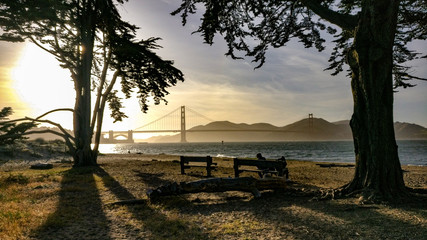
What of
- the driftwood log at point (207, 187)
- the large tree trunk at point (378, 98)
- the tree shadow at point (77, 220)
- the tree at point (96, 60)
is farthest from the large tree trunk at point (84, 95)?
the large tree trunk at point (378, 98)

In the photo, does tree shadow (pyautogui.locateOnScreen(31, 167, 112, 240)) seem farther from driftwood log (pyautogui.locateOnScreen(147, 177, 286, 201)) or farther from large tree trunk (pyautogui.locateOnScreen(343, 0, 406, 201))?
large tree trunk (pyautogui.locateOnScreen(343, 0, 406, 201))

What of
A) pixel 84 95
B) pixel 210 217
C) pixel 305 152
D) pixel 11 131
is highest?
pixel 84 95

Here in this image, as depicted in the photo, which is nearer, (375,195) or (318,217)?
(318,217)

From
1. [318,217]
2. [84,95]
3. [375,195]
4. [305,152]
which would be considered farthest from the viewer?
[305,152]

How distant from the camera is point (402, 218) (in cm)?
515

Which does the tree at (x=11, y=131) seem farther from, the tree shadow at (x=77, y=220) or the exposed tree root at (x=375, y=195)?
the exposed tree root at (x=375, y=195)

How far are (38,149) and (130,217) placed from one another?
97.3 ft

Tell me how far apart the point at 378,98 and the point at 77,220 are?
767 cm

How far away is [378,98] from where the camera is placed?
6723 mm

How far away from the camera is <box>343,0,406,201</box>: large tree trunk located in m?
6.58

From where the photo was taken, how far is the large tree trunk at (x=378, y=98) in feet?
21.6

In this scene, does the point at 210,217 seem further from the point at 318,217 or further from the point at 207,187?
the point at 318,217

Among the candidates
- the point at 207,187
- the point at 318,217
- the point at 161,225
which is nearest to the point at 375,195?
the point at 318,217

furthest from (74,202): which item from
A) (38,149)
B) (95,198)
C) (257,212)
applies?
(38,149)
